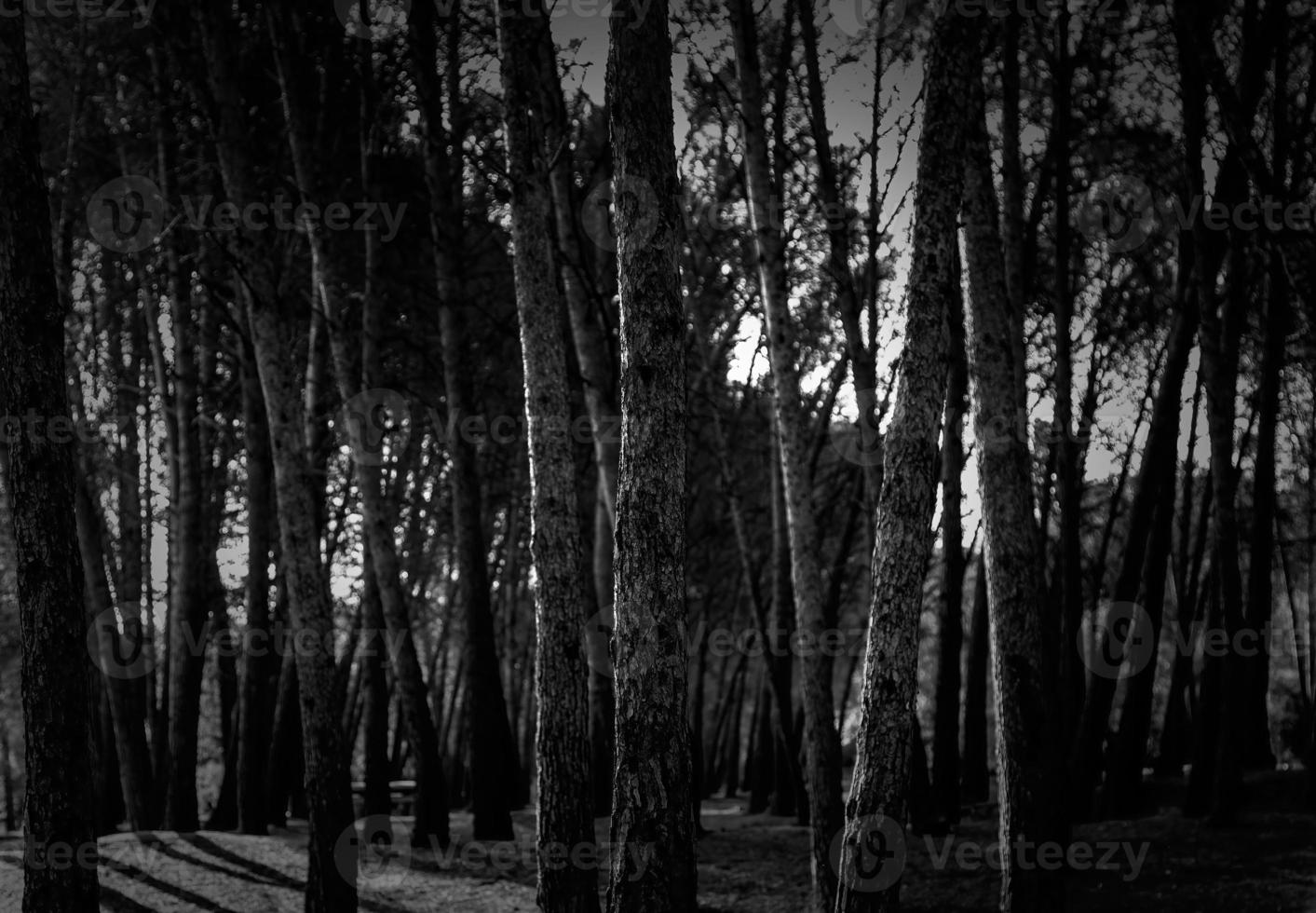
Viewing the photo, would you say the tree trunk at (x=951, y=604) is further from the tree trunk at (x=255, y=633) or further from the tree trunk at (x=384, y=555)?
the tree trunk at (x=255, y=633)

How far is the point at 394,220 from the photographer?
1377 cm

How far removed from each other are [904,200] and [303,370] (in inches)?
491

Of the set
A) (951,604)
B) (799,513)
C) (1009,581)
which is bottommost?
(951,604)

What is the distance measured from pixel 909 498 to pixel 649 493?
1.41 m

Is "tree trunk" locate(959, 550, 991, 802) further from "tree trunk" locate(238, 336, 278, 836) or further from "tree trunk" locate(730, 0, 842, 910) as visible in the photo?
"tree trunk" locate(238, 336, 278, 836)

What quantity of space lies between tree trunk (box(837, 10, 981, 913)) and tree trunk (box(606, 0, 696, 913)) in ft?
3.11

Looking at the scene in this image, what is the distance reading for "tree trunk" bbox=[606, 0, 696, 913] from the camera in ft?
15.0

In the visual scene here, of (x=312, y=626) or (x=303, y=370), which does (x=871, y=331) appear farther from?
(x=303, y=370)

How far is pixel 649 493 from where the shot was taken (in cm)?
486

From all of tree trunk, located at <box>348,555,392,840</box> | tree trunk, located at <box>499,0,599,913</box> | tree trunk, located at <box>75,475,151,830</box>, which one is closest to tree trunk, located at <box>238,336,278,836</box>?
tree trunk, located at <box>348,555,392,840</box>

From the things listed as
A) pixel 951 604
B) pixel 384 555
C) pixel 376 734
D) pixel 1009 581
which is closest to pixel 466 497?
pixel 384 555

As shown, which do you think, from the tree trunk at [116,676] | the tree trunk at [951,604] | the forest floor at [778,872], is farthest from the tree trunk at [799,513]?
the tree trunk at [116,676]

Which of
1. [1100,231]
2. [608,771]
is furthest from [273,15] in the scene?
[1100,231]

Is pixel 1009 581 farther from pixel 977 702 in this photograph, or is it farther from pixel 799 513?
pixel 977 702
